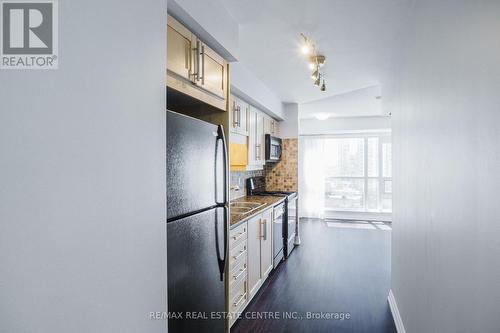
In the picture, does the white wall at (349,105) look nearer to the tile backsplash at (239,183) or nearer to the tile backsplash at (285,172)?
the tile backsplash at (285,172)

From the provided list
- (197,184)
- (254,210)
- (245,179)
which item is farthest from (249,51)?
(245,179)

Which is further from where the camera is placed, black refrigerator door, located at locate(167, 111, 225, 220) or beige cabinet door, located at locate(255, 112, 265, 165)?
beige cabinet door, located at locate(255, 112, 265, 165)

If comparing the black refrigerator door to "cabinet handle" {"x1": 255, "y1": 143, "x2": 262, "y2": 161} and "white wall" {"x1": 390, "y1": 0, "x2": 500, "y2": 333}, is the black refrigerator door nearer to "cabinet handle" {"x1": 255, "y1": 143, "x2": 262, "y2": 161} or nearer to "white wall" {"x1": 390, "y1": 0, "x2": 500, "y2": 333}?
"white wall" {"x1": 390, "y1": 0, "x2": 500, "y2": 333}


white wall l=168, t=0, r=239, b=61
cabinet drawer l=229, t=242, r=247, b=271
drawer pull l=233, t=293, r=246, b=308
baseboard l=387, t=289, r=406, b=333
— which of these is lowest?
baseboard l=387, t=289, r=406, b=333

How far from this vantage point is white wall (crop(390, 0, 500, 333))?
0.88 metres

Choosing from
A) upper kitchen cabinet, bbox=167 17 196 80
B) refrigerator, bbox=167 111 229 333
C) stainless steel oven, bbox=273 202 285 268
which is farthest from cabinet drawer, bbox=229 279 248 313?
upper kitchen cabinet, bbox=167 17 196 80

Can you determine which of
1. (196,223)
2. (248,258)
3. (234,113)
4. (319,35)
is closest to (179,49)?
(196,223)

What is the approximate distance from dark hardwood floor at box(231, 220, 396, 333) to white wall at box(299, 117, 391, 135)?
107 inches

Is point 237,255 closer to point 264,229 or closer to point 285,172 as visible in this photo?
point 264,229

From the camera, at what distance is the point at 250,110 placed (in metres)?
3.84

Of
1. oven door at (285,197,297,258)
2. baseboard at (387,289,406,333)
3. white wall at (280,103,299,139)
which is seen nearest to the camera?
baseboard at (387,289,406,333)

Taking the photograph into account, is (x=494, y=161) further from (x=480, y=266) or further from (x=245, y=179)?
(x=245, y=179)

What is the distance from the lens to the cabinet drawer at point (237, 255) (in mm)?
2381

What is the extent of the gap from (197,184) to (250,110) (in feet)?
7.66
